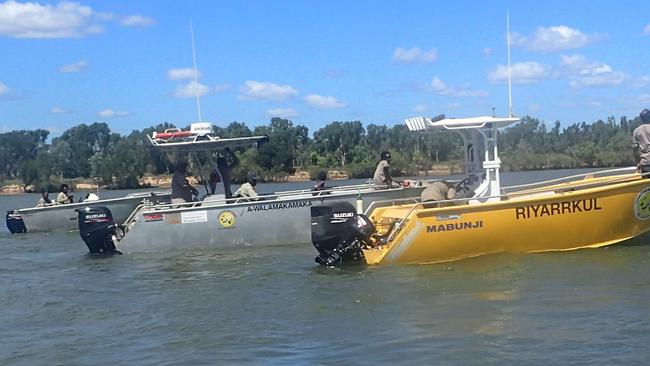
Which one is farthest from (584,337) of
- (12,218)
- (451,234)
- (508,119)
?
(12,218)

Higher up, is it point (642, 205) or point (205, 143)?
point (205, 143)

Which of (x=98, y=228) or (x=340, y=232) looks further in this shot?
(x=98, y=228)

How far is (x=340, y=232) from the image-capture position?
14250 mm

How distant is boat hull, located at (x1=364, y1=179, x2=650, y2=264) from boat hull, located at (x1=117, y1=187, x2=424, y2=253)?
193 inches

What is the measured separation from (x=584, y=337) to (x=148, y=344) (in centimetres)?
496

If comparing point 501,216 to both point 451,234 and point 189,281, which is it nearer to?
point 451,234

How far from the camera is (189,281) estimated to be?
14.6 metres

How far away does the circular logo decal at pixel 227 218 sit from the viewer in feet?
61.0

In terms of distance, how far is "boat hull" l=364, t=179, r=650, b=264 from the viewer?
13844mm

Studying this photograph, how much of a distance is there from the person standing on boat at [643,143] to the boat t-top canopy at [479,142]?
2095mm

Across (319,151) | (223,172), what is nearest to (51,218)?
(223,172)

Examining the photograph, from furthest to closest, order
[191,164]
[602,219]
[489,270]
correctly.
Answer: [191,164] < [602,219] < [489,270]

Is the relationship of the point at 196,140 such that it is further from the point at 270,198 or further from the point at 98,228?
the point at 98,228

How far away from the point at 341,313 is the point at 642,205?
6.23 meters
